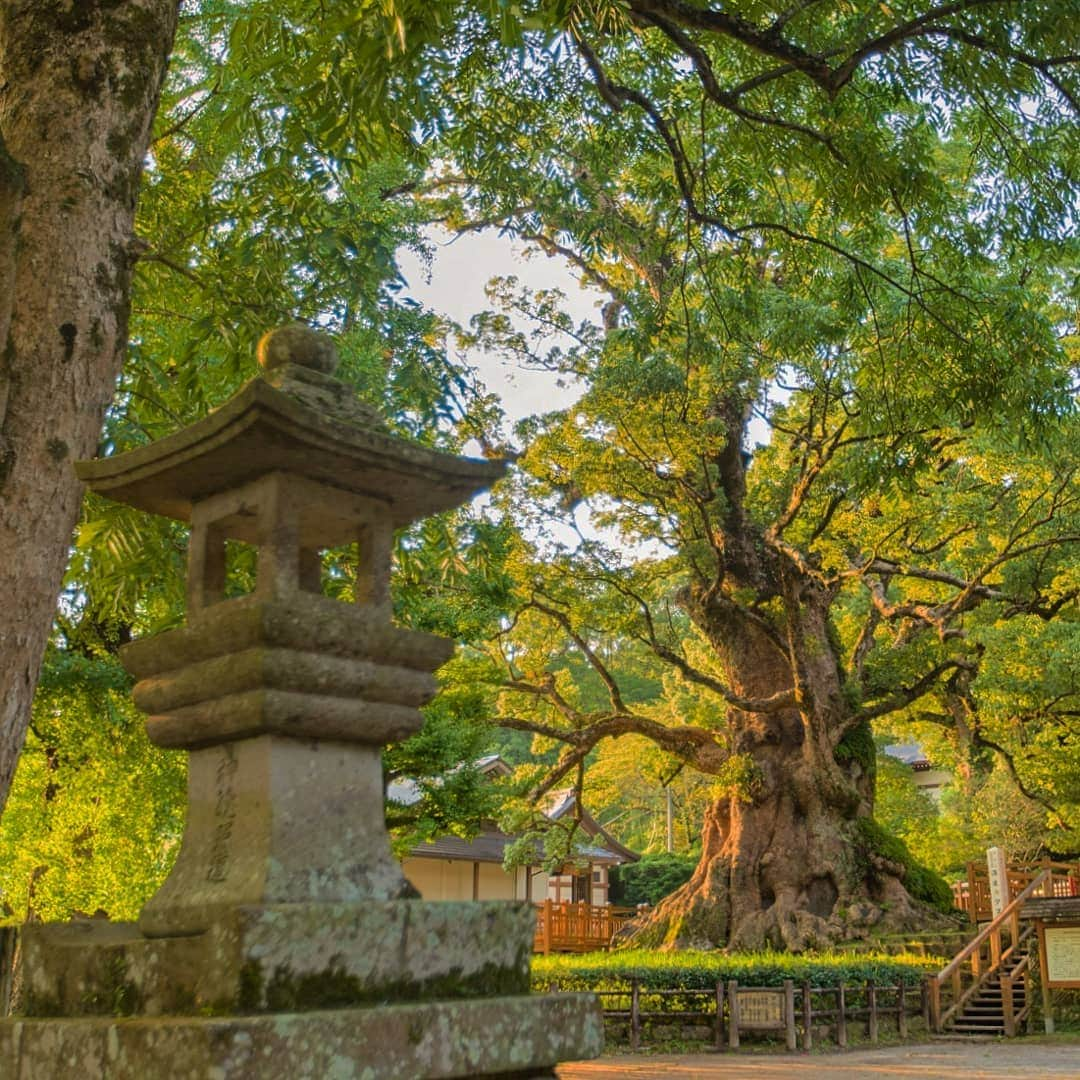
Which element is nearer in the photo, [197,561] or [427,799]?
[197,561]

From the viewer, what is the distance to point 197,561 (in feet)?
13.3

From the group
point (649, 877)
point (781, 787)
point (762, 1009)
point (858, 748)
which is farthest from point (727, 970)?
point (649, 877)

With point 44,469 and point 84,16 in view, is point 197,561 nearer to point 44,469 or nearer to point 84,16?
point 44,469

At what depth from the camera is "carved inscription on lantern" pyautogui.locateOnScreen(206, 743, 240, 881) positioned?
3568 mm

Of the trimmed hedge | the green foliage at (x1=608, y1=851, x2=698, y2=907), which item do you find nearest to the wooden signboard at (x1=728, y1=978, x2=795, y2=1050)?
the trimmed hedge

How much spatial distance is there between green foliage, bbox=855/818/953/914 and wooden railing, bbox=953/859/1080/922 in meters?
1.25

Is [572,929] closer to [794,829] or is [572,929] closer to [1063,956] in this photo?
[794,829]

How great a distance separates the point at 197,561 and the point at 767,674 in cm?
1932

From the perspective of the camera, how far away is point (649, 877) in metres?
36.9

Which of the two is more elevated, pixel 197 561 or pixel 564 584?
pixel 564 584

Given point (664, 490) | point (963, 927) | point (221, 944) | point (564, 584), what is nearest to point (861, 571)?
point (664, 490)

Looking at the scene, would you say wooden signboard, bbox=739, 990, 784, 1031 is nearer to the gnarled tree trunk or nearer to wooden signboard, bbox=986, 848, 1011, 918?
the gnarled tree trunk

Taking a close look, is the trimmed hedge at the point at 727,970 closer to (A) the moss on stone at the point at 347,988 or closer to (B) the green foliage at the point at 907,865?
(B) the green foliage at the point at 907,865

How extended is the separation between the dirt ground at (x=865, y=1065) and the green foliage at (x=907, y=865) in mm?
3647
